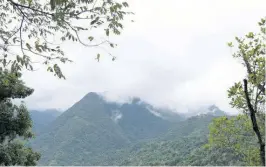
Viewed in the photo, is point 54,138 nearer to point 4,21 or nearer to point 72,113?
point 72,113

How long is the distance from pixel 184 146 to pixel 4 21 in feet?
254

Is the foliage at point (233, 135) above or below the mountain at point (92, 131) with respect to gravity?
below

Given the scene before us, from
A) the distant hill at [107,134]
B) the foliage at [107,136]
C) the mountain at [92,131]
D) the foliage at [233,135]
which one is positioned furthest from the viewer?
the mountain at [92,131]

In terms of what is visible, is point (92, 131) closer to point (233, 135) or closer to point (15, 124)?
point (15, 124)

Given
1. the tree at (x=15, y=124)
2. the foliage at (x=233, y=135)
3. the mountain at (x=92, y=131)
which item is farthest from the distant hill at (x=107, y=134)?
the foliage at (x=233, y=135)

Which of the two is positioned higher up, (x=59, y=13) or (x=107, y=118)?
(x=107, y=118)

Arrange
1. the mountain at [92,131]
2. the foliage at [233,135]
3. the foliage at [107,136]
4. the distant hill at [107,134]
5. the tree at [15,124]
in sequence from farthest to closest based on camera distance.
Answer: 1. the mountain at [92,131]
2. the distant hill at [107,134]
3. the foliage at [107,136]
4. the tree at [15,124]
5. the foliage at [233,135]

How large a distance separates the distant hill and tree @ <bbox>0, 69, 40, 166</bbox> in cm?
6254

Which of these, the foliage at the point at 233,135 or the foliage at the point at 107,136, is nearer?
the foliage at the point at 233,135

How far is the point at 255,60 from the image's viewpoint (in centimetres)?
860

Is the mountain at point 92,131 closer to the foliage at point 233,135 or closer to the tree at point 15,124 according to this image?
the tree at point 15,124

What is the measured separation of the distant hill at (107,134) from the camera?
341ft

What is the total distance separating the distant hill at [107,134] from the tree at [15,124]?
62.5 m

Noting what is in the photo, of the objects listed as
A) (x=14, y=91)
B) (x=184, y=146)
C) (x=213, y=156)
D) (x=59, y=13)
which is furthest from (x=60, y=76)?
(x=184, y=146)
